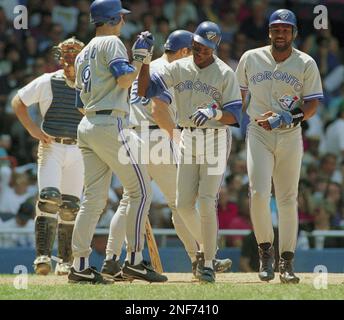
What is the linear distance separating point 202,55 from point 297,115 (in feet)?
2.95

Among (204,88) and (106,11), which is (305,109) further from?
(106,11)

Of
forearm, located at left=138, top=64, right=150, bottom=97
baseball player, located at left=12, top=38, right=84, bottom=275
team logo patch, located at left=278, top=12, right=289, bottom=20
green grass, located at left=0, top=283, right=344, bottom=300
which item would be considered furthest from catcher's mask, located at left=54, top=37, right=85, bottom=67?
green grass, located at left=0, top=283, right=344, bottom=300

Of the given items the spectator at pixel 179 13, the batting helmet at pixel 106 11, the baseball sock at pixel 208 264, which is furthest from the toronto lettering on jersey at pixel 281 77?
the spectator at pixel 179 13

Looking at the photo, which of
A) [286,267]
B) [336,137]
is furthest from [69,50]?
[336,137]

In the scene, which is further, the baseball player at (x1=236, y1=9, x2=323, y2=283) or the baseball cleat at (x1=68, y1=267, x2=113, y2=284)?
the baseball player at (x1=236, y1=9, x2=323, y2=283)

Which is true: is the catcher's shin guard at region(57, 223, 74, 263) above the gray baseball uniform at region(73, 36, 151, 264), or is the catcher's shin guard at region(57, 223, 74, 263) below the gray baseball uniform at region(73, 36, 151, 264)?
below

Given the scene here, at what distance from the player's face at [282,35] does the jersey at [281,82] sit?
122mm

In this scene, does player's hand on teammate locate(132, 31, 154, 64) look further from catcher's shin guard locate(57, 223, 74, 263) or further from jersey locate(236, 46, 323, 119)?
catcher's shin guard locate(57, 223, 74, 263)

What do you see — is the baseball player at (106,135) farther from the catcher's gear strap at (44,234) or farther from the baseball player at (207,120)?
the catcher's gear strap at (44,234)

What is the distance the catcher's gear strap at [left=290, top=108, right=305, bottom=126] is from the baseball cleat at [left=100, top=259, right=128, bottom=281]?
6.26 feet

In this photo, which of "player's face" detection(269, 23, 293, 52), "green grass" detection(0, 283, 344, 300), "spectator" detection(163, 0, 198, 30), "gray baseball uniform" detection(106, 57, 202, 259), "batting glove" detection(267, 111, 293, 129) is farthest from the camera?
"spectator" detection(163, 0, 198, 30)

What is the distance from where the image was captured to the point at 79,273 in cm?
874

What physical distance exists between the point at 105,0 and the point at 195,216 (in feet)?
6.32

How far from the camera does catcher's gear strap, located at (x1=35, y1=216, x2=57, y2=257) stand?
10.3 m
